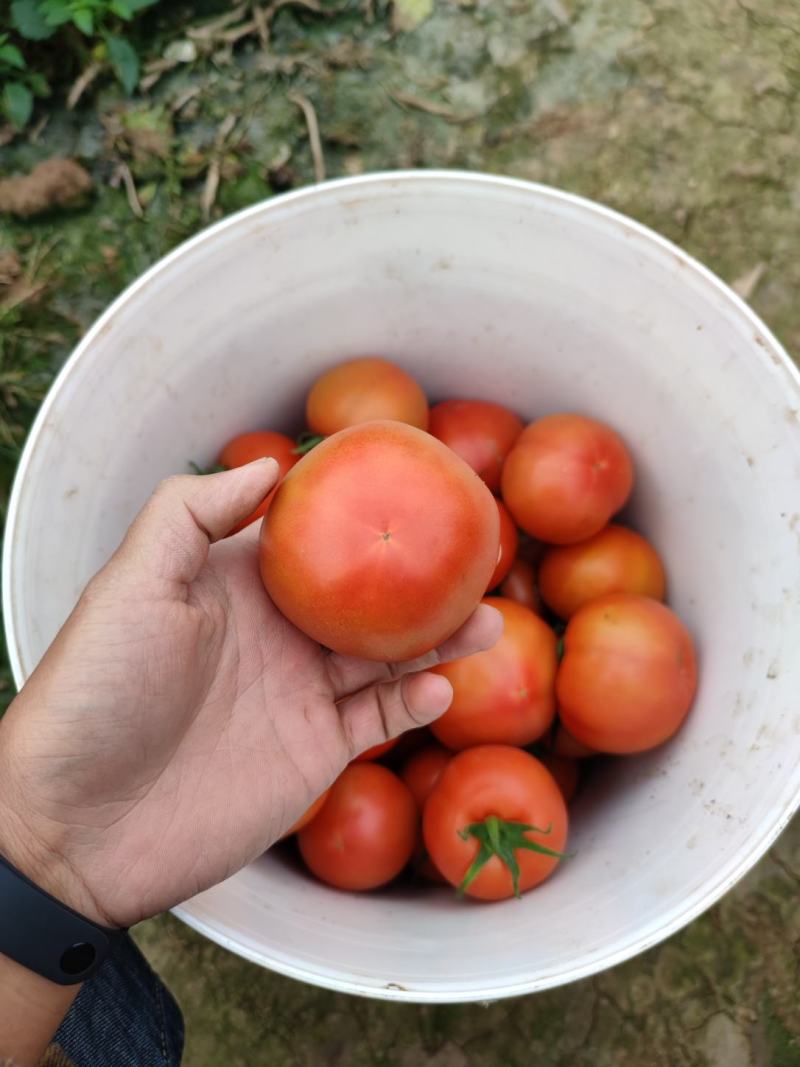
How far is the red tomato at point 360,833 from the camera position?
4.24 ft

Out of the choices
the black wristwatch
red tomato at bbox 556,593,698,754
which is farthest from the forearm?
red tomato at bbox 556,593,698,754

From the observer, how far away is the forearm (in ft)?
3.21

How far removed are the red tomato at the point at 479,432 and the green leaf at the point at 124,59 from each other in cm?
92

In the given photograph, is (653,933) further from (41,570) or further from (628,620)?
(41,570)

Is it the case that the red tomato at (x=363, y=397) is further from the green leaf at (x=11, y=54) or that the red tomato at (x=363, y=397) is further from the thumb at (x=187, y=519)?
the green leaf at (x=11, y=54)

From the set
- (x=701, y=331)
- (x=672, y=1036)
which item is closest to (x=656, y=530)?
(x=701, y=331)

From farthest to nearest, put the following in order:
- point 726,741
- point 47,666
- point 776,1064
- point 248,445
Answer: point 776,1064 → point 248,445 → point 726,741 → point 47,666

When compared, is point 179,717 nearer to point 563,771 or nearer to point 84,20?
point 563,771

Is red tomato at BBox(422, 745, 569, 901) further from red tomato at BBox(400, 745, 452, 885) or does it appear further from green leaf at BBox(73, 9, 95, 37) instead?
green leaf at BBox(73, 9, 95, 37)

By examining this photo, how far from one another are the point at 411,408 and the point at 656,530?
1.51ft

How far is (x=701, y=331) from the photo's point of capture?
4.14 ft

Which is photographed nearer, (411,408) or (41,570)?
(41,570)

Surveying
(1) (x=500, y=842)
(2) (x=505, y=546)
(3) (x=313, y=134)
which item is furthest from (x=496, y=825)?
(3) (x=313, y=134)

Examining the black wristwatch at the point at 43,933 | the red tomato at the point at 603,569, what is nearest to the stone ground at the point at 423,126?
the red tomato at the point at 603,569
